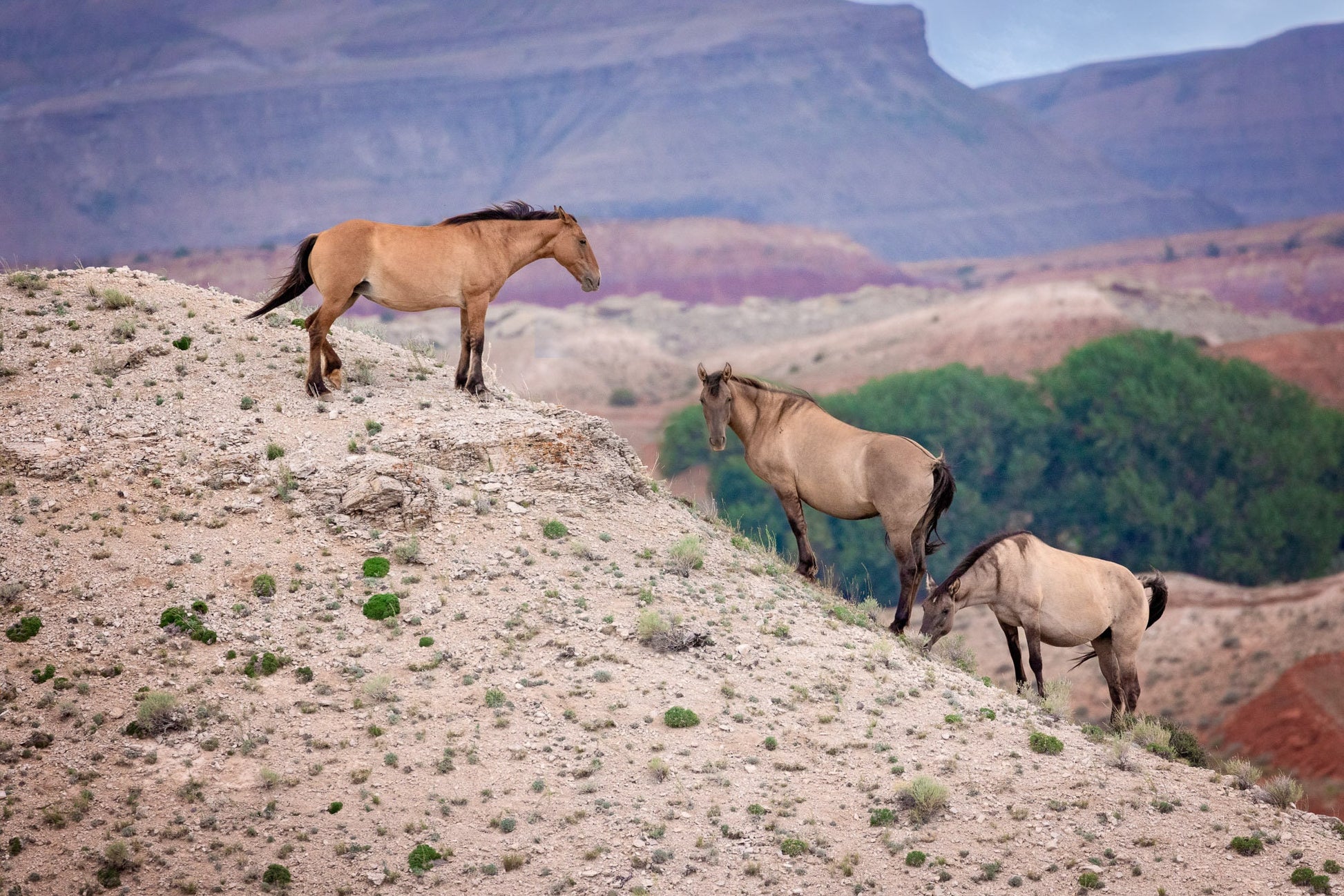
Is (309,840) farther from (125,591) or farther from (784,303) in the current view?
(784,303)

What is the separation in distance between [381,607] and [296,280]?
499 cm

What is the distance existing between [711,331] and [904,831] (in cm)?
12405

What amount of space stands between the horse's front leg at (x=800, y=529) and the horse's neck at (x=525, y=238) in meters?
4.73

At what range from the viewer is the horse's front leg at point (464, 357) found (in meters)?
17.2

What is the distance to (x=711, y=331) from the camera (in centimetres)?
13525

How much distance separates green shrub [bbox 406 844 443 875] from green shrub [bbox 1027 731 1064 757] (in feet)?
21.1

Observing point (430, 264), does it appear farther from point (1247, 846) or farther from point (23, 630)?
point (1247, 846)

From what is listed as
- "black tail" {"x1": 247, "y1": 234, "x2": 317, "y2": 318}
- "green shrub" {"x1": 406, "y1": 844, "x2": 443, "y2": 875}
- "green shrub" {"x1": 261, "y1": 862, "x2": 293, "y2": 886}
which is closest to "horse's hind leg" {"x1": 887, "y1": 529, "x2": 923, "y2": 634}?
"green shrub" {"x1": 406, "y1": 844, "x2": 443, "y2": 875}

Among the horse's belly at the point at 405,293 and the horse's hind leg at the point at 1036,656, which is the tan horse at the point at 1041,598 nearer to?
the horse's hind leg at the point at 1036,656

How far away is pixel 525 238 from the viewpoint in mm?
17656

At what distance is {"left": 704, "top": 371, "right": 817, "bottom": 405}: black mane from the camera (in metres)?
17.2

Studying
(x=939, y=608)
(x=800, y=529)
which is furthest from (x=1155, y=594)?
(x=800, y=529)

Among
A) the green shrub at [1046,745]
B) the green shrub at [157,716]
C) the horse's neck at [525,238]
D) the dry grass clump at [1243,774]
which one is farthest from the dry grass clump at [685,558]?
the dry grass clump at [1243,774]

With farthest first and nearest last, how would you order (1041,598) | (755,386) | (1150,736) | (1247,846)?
(755,386) → (1041,598) → (1150,736) → (1247,846)
